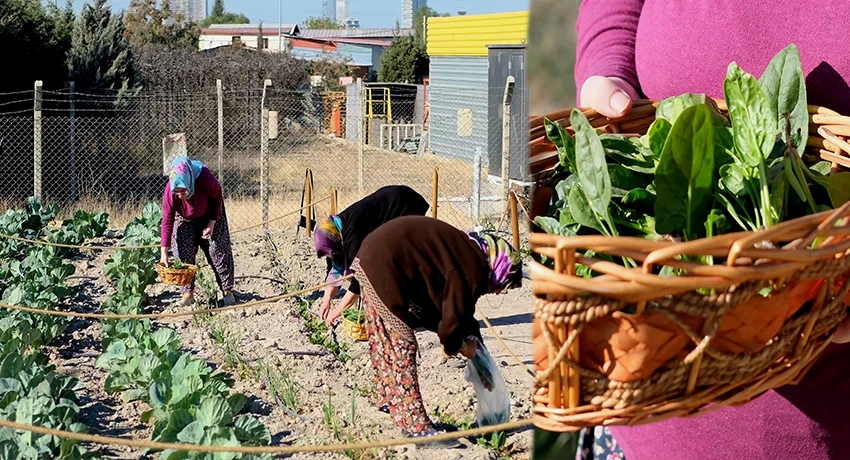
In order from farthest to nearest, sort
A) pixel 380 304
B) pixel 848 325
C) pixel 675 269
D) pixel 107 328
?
pixel 107 328, pixel 380 304, pixel 848 325, pixel 675 269

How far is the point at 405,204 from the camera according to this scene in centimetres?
571

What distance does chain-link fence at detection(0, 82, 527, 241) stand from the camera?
10641 millimetres

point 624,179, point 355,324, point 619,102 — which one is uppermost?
point 619,102

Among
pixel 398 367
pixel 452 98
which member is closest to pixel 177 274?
pixel 398 367

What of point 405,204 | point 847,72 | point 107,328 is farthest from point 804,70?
point 107,328

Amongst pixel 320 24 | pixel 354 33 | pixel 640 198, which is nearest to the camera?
pixel 640 198

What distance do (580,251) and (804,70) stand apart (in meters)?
0.66

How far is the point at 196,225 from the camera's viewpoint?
22.7ft

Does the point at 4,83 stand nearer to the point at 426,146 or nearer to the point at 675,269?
the point at 426,146

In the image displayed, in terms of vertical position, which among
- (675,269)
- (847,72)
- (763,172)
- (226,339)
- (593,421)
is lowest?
(226,339)

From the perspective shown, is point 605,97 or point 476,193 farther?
point 476,193

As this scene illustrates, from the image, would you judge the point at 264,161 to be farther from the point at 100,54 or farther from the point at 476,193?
the point at 100,54

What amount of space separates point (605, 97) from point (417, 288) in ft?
9.34

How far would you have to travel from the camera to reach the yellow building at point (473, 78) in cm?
1315
